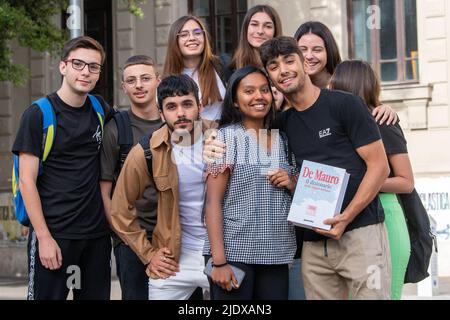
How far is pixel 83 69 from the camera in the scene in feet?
17.0

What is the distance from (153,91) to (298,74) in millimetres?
1289

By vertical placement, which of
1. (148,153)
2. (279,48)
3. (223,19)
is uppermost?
(223,19)

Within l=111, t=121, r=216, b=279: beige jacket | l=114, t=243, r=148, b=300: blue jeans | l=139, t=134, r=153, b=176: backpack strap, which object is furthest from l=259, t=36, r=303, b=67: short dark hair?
l=114, t=243, r=148, b=300: blue jeans

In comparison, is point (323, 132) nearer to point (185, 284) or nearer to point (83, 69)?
point (185, 284)

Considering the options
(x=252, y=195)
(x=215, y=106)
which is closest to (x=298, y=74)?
(x=252, y=195)

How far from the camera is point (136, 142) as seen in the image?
5.29 m

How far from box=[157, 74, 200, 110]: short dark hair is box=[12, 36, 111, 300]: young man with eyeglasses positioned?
58cm

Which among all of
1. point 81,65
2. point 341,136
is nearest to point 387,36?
point 81,65

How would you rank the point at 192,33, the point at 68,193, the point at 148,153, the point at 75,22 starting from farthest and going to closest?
1. the point at 75,22
2. the point at 192,33
3. the point at 68,193
4. the point at 148,153

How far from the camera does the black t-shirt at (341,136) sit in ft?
14.3

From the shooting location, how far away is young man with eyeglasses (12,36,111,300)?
4.96 meters

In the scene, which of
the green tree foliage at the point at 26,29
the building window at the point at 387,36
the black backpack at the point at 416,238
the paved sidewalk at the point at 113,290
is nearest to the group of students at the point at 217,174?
the black backpack at the point at 416,238

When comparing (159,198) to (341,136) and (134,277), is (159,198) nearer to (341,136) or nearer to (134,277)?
(134,277)

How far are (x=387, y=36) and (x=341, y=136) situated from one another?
34.8ft
